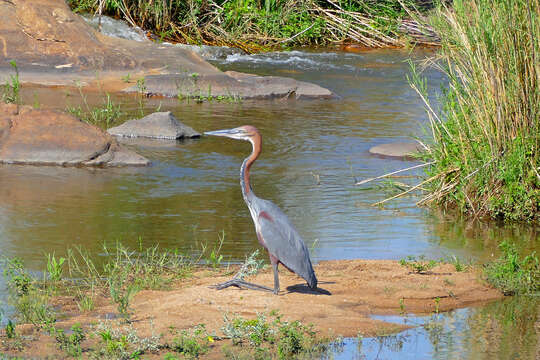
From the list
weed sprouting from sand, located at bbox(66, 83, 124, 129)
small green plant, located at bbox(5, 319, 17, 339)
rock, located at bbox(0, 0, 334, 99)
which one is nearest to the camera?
small green plant, located at bbox(5, 319, 17, 339)

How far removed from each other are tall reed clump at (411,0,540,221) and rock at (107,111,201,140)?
4.33 m

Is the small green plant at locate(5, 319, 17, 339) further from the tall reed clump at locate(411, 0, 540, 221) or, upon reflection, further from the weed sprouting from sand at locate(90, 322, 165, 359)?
the tall reed clump at locate(411, 0, 540, 221)

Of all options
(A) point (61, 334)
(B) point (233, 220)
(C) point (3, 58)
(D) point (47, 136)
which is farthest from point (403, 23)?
(A) point (61, 334)

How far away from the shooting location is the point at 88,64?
1557cm

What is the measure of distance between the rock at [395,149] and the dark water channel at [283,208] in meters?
0.21

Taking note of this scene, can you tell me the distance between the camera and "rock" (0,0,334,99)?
15.1 metres

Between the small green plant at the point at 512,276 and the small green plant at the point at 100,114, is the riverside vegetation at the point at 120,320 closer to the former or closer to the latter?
the small green plant at the point at 512,276

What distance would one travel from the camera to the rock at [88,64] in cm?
1513

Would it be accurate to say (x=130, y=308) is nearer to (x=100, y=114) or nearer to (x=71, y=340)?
(x=71, y=340)

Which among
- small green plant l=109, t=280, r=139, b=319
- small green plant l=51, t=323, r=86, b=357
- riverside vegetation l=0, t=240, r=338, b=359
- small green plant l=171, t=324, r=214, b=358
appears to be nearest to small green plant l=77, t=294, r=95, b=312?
riverside vegetation l=0, t=240, r=338, b=359

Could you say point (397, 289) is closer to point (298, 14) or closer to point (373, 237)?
point (373, 237)

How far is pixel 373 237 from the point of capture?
7.79m

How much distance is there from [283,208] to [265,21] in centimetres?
1245

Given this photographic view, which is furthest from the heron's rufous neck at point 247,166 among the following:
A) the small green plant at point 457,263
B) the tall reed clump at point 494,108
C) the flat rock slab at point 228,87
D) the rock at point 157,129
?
the flat rock slab at point 228,87
